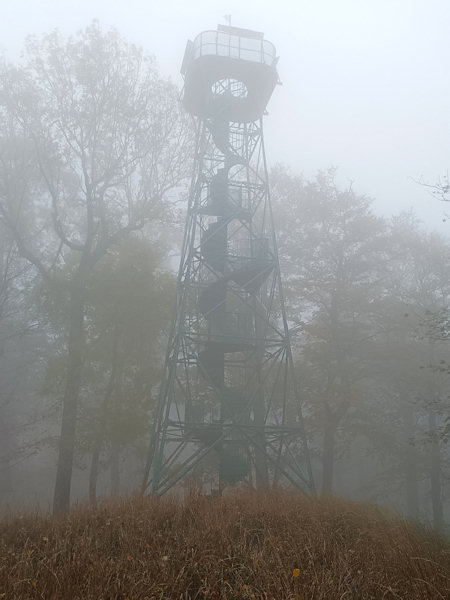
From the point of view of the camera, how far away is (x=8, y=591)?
4094 millimetres

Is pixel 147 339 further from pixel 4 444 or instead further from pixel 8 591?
pixel 8 591

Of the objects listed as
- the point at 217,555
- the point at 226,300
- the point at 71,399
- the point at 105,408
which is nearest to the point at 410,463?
the point at 226,300

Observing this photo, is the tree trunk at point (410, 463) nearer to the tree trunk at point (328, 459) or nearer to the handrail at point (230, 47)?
the tree trunk at point (328, 459)

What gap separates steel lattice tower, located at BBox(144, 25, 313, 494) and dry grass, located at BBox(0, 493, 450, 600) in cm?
658

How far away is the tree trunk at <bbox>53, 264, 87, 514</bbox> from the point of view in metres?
13.4

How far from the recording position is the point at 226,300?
17.5 metres

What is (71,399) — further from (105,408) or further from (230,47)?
(230,47)

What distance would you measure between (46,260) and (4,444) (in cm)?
795

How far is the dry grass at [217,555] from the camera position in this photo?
4.26 m

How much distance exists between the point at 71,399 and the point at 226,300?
630cm

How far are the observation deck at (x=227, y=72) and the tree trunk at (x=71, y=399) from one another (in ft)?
26.9

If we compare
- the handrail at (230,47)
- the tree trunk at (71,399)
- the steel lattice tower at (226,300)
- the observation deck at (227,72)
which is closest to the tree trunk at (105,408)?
the tree trunk at (71,399)

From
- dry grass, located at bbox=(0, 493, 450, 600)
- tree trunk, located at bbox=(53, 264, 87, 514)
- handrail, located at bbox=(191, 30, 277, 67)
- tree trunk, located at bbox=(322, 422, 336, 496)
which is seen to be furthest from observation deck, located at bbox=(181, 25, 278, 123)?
dry grass, located at bbox=(0, 493, 450, 600)

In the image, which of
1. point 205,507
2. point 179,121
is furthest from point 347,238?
point 205,507
